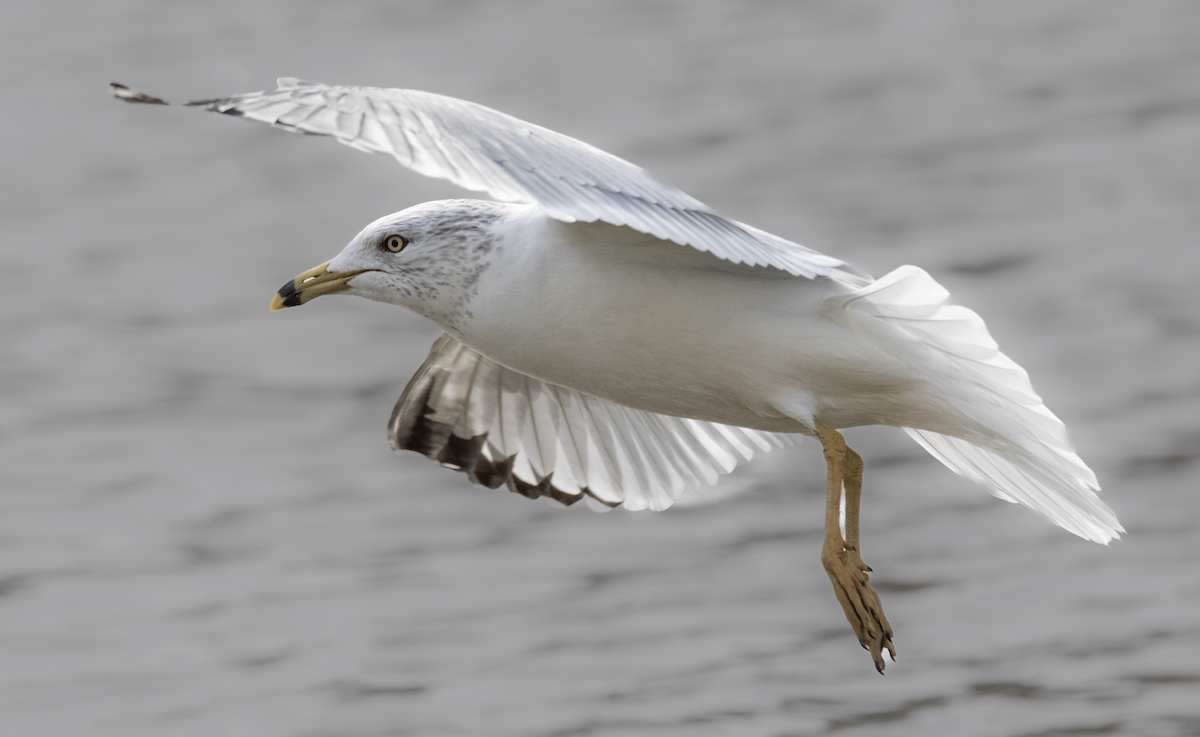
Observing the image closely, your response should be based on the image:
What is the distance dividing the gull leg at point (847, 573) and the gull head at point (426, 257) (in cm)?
94

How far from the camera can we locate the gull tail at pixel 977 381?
4.61 meters

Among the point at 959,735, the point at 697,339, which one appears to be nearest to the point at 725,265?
the point at 697,339

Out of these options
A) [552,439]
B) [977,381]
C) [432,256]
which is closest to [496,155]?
[432,256]

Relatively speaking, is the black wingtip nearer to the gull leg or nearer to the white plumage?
the white plumage

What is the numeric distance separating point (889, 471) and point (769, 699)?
2043 millimetres

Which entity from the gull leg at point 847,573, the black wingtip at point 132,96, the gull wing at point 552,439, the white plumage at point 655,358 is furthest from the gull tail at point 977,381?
the black wingtip at point 132,96

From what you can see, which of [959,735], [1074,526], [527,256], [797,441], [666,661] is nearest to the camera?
[527,256]

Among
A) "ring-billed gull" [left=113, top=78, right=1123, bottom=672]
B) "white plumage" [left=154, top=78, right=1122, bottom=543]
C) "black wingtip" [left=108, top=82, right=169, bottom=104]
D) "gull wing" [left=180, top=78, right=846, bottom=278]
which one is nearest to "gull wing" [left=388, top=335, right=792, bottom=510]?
"white plumage" [left=154, top=78, right=1122, bottom=543]

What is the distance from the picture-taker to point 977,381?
15.5ft

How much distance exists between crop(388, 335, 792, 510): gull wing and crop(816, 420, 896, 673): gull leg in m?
0.87

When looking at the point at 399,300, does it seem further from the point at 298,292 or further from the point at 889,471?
the point at 889,471

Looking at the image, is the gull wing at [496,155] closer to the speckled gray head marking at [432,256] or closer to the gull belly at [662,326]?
the gull belly at [662,326]

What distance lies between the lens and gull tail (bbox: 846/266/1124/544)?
15.1 feet

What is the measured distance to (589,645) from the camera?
9.27 m
